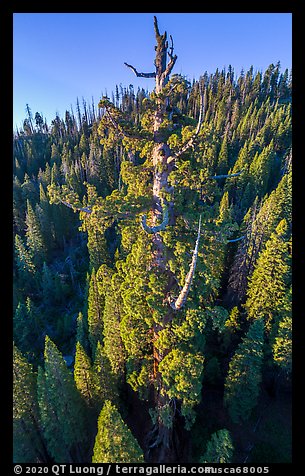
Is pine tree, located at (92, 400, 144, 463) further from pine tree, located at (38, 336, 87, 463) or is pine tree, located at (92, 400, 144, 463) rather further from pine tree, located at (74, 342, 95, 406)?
pine tree, located at (74, 342, 95, 406)

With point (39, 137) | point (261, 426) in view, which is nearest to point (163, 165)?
point (261, 426)

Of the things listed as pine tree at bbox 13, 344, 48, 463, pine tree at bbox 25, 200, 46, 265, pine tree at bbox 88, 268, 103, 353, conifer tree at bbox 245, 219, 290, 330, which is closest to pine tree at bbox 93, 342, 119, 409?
pine tree at bbox 13, 344, 48, 463

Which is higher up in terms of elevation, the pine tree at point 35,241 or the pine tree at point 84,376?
the pine tree at point 35,241

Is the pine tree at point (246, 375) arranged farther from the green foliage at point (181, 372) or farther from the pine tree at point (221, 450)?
the green foliage at point (181, 372)

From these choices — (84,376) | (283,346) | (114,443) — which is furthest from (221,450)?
(283,346)

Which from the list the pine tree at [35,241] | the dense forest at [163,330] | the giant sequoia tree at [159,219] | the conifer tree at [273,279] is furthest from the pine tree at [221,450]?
the pine tree at [35,241]
